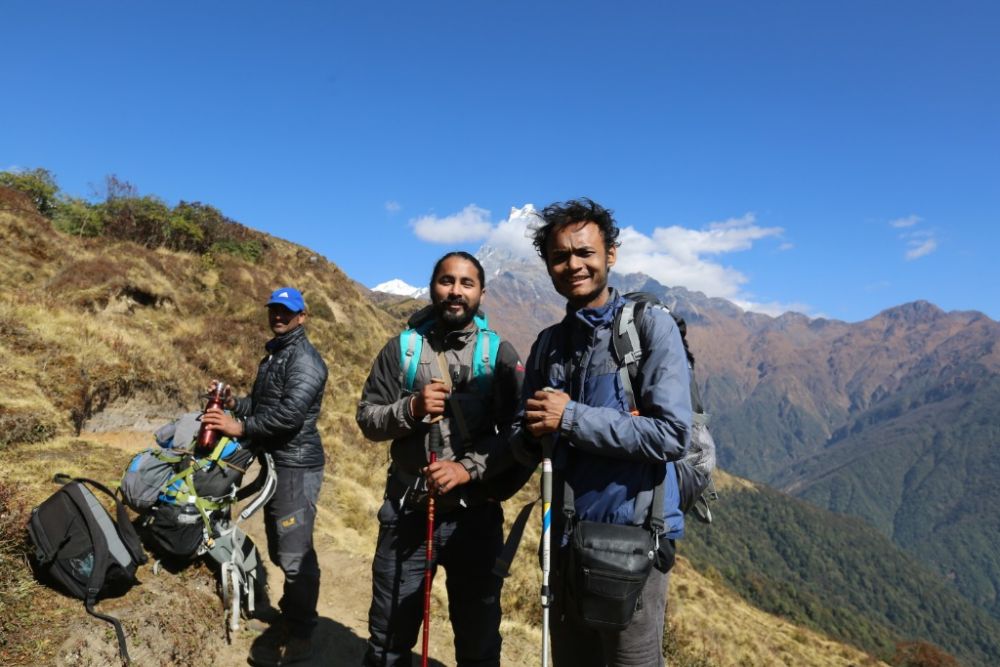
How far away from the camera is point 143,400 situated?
1152 centimetres

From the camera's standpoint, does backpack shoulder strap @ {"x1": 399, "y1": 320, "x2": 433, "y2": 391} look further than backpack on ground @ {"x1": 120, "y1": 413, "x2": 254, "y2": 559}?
No

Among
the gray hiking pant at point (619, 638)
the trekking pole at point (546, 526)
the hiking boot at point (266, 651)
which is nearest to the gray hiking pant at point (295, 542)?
the hiking boot at point (266, 651)

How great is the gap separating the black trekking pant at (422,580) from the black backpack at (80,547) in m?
2.42

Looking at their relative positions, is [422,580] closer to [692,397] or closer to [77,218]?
[692,397]

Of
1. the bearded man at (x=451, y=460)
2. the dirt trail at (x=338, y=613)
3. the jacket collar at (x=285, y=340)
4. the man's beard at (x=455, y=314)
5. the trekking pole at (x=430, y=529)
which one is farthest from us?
the dirt trail at (x=338, y=613)

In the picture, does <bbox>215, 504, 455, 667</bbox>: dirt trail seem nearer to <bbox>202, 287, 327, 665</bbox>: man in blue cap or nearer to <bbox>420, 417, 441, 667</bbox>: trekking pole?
<bbox>202, 287, 327, 665</bbox>: man in blue cap

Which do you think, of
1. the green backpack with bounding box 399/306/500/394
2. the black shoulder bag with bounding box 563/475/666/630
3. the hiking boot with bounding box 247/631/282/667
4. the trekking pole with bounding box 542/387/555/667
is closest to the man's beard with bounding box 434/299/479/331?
the green backpack with bounding box 399/306/500/394

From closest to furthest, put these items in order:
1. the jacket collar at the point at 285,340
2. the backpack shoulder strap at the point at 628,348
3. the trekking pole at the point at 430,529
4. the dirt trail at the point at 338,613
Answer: the backpack shoulder strap at the point at 628,348 < the trekking pole at the point at 430,529 < the jacket collar at the point at 285,340 < the dirt trail at the point at 338,613

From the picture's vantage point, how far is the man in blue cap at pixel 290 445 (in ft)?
16.3

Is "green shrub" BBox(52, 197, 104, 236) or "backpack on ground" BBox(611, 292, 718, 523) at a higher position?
"green shrub" BBox(52, 197, 104, 236)

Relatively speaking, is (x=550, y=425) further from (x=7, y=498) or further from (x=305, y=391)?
(x=7, y=498)

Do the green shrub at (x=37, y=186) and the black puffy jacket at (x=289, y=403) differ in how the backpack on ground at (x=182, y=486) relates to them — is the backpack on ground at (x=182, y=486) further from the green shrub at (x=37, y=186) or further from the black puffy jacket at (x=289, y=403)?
the green shrub at (x=37, y=186)

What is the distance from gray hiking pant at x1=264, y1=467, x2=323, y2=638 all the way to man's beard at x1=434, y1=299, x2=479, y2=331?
2.51 m

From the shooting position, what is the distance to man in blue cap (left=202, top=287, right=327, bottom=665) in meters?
4.96
